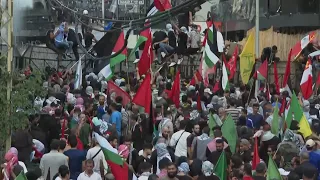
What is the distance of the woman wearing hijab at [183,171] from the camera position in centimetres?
1327

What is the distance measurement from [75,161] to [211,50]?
9.18m

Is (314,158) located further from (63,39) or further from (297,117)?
(63,39)

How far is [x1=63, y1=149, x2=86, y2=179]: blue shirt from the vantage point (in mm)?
15133

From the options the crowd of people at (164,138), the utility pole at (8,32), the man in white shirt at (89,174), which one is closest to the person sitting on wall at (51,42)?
the crowd of people at (164,138)

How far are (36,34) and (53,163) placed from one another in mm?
20673

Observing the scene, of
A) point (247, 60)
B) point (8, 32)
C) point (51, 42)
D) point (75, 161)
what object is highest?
point (8, 32)

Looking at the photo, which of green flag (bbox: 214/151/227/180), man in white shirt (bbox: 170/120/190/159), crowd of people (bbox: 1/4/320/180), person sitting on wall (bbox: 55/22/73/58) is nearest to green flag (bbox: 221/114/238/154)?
crowd of people (bbox: 1/4/320/180)

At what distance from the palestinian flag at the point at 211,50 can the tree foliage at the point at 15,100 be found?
23.1 feet

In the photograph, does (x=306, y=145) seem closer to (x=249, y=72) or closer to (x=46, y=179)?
(x=46, y=179)

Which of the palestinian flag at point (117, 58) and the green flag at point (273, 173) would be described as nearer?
the green flag at point (273, 173)

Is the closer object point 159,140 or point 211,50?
point 159,140

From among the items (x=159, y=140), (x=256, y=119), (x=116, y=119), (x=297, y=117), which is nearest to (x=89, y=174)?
(x=159, y=140)

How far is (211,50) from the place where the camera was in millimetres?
23766

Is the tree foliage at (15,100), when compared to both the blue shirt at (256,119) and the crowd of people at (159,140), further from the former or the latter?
the blue shirt at (256,119)
